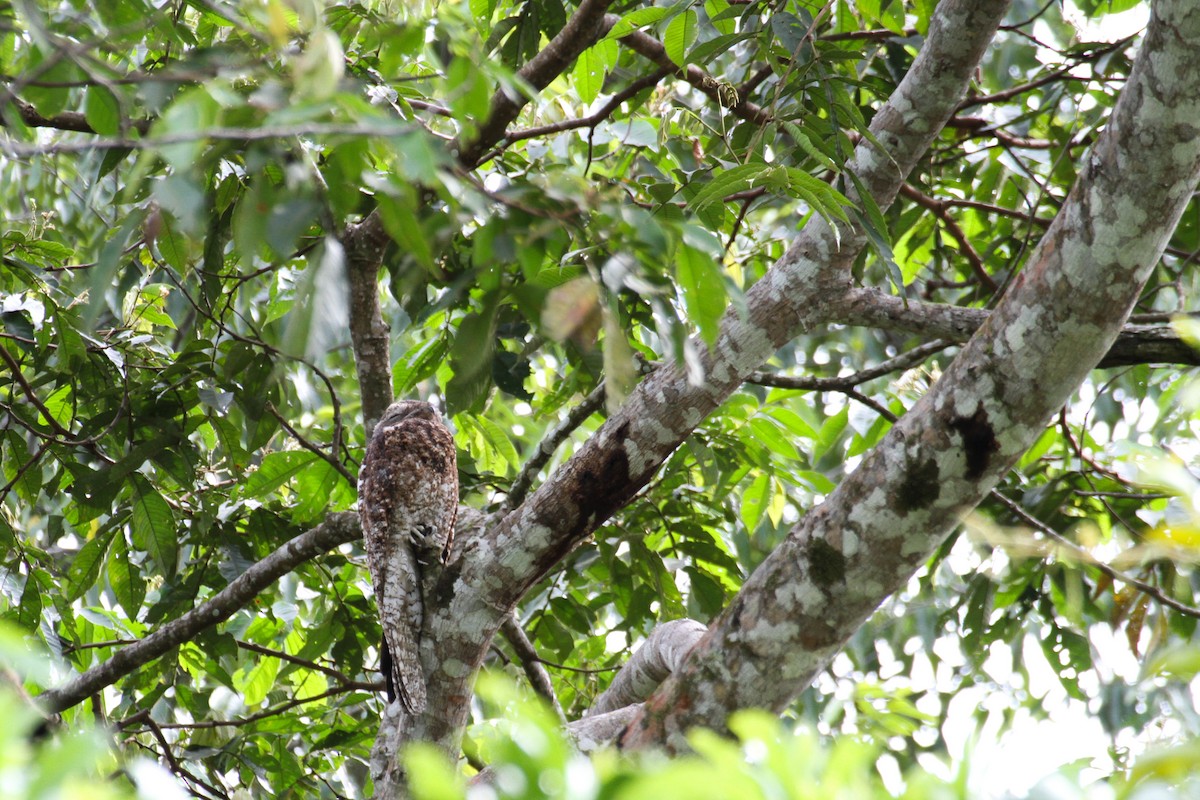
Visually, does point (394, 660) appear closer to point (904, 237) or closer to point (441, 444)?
point (441, 444)

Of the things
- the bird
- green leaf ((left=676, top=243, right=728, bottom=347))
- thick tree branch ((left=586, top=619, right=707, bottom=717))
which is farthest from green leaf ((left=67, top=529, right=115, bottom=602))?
green leaf ((left=676, top=243, right=728, bottom=347))

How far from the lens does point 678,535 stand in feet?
11.0

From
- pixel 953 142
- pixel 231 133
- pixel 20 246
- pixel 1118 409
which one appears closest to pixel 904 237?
pixel 953 142

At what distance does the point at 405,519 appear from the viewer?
280 cm

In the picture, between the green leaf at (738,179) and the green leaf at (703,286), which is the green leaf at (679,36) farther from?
the green leaf at (703,286)

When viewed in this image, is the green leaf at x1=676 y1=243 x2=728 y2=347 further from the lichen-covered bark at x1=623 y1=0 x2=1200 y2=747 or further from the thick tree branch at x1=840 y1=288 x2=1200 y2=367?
the thick tree branch at x1=840 y1=288 x2=1200 y2=367

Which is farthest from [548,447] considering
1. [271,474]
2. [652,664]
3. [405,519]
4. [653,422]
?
[271,474]

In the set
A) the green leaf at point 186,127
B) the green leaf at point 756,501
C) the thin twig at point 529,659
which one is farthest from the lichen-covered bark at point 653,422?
the green leaf at point 186,127

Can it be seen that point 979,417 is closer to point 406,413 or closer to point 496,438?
point 406,413

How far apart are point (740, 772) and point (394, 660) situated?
6.54 ft

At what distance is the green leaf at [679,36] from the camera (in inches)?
93.7

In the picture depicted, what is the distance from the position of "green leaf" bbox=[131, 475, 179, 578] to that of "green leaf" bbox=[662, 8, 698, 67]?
173 centimetres

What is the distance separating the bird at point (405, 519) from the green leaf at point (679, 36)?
4.25ft

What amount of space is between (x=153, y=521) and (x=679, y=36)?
1.83m
